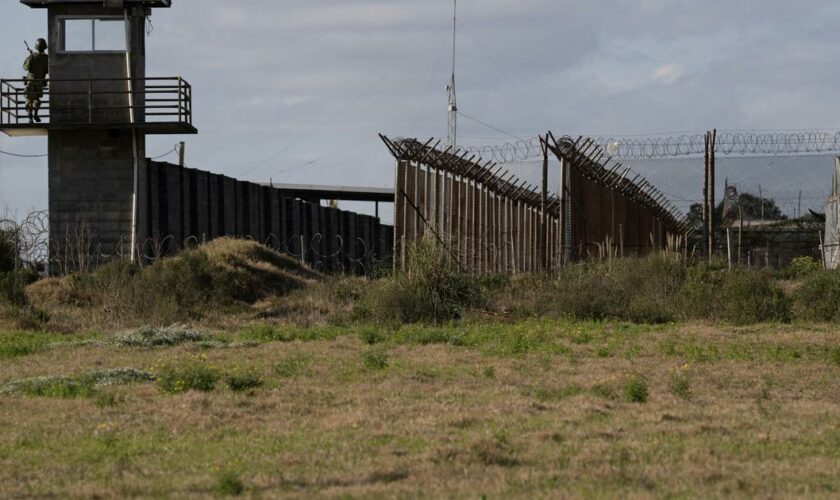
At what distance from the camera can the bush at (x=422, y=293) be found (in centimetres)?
2308

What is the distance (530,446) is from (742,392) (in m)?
4.14

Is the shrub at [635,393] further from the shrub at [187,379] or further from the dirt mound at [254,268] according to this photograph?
the dirt mound at [254,268]

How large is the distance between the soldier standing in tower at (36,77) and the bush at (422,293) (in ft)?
35.7

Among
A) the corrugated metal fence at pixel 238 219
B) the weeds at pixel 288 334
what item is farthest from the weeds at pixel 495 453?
the corrugated metal fence at pixel 238 219

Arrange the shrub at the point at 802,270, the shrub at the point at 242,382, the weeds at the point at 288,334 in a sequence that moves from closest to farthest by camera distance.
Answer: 1. the shrub at the point at 242,382
2. the weeds at the point at 288,334
3. the shrub at the point at 802,270

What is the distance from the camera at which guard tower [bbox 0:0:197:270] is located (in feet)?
100

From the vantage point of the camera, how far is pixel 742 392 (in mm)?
13438

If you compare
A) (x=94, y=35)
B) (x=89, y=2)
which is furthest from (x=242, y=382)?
(x=94, y=35)

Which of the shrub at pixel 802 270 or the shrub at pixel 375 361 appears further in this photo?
the shrub at pixel 802 270

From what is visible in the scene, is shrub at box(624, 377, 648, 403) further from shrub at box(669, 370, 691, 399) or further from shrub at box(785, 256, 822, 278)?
shrub at box(785, 256, 822, 278)

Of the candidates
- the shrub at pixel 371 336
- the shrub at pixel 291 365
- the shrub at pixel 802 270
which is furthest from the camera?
the shrub at pixel 802 270

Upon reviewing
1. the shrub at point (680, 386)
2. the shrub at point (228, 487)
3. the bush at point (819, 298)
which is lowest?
the shrub at point (228, 487)

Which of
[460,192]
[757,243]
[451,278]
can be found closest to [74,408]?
[451,278]

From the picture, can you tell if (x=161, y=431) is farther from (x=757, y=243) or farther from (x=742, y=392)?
(x=757, y=243)
